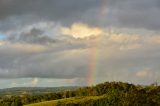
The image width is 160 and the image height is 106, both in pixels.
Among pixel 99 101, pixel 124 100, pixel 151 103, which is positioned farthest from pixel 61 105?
pixel 151 103

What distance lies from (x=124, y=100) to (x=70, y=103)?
32920 millimetres

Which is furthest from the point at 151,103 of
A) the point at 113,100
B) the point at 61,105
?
the point at 61,105

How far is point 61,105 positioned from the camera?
199 metres

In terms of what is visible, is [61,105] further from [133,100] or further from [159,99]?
[159,99]

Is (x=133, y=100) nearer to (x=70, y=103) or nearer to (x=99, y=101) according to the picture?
(x=99, y=101)

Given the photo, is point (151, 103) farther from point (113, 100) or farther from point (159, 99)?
point (113, 100)

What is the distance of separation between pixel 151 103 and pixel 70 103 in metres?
48.6

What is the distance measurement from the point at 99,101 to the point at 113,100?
8.83 m

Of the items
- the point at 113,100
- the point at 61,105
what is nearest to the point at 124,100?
the point at 113,100

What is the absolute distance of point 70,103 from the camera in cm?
19812

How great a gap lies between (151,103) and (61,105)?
5413 centimetres

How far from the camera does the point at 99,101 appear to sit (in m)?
198

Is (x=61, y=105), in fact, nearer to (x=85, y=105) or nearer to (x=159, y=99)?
(x=85, y=105)

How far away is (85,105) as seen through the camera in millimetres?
193500
